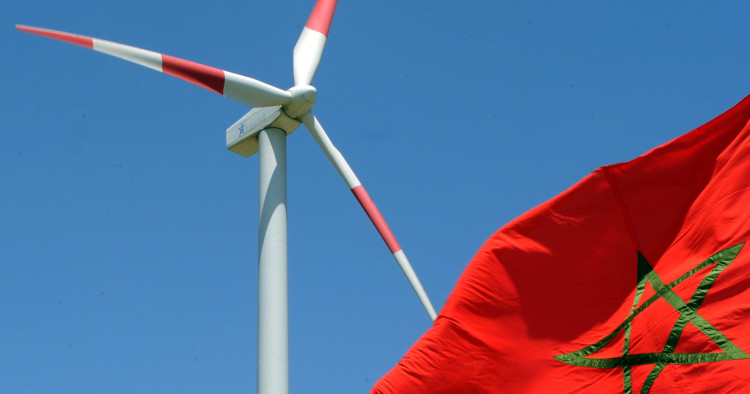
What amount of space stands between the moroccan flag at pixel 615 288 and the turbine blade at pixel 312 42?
581 inches

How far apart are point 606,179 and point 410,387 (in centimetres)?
486

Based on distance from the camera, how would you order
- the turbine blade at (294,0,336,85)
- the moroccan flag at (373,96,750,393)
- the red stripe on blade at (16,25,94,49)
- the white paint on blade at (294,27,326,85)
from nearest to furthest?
the moroccan flag at (373,96,750,393) → the red stripe on blade at (16,25,94,49) → the white paint on blade at (294,27,326,85) → the turbine blade at (294,0,336,85)

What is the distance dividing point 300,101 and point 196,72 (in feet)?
10.7

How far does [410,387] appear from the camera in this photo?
1591 centimetres

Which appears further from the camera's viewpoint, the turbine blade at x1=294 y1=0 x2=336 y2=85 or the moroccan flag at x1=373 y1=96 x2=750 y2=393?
the turbine blade at x1=294 y1=0 x2=336 y2=85

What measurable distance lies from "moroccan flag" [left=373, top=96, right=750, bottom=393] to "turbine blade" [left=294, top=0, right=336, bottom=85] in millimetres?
14745

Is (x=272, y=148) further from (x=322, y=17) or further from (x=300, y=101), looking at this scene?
(x=322, y=17)

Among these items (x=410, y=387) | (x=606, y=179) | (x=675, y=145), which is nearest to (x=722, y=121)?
(x=675, y=145)

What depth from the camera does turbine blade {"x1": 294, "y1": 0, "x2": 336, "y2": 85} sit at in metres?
31.0

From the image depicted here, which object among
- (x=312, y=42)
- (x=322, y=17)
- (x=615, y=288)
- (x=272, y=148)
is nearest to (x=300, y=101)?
(x=272, y=148)

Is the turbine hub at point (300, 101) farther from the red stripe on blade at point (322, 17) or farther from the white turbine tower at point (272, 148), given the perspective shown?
the red stripe on blade at point (322, 17)

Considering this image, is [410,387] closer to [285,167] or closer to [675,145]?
[675,145]

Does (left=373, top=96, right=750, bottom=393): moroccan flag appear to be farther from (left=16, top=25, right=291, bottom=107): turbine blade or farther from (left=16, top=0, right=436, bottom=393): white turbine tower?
(left=16, top=25, right=291, bottom=107): turbine blade

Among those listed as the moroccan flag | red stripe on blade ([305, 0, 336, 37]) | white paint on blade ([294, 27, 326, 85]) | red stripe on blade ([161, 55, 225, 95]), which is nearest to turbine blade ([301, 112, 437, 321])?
white paint on blade ([294, 27, 326, 85])
